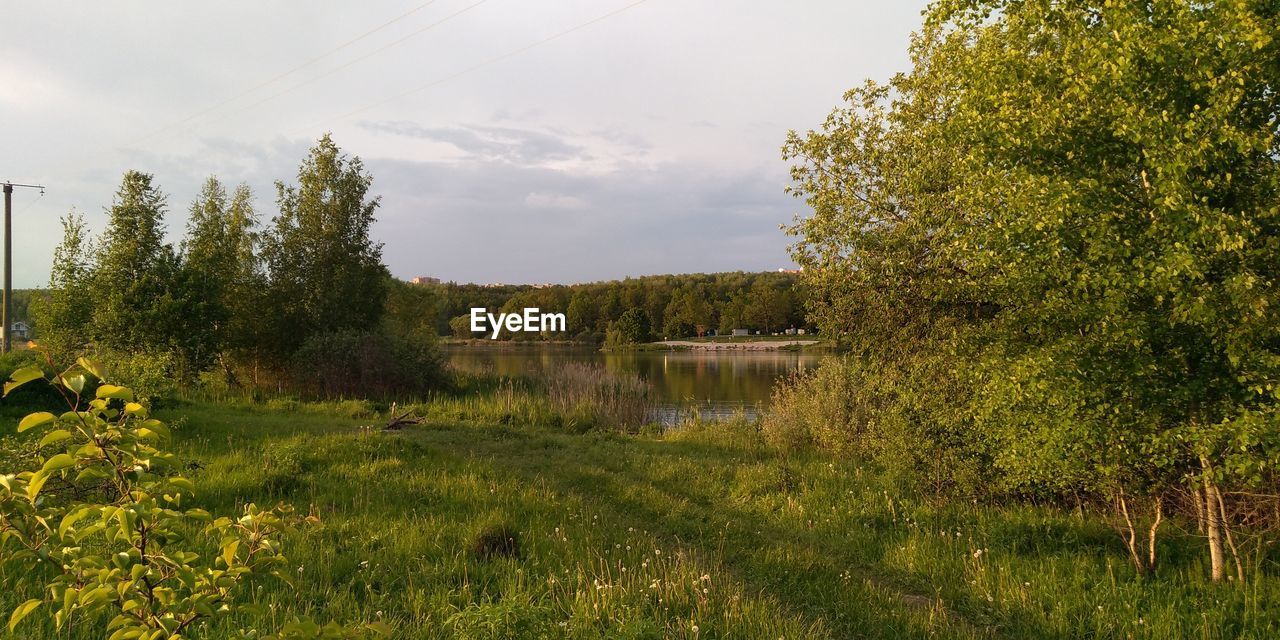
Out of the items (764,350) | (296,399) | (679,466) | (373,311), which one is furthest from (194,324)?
(764,350)

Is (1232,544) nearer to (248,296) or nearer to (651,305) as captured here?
(248,296)

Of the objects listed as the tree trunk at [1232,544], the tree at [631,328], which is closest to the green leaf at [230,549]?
the tree trunk at [1232,544]

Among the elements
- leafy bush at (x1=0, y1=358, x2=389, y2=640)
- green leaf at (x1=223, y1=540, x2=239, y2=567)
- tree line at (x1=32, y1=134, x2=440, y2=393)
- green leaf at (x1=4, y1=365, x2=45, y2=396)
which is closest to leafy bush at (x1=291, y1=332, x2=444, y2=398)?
tree line at (x1=32, y1=134, x2=440, y2=393)

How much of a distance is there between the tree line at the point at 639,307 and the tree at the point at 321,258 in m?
44.7

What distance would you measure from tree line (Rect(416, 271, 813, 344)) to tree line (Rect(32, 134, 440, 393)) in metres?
45.1

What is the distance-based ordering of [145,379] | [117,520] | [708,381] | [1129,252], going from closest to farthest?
[117,520], [1129,252], [145,379], [708,381]

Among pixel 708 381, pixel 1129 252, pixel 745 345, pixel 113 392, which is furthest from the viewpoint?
pixel 745 345

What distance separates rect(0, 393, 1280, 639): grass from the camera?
4816mm

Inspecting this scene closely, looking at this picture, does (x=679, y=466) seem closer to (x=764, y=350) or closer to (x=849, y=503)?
(x=849, y=503)

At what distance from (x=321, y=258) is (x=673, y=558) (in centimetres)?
2427

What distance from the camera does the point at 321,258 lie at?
26359mm

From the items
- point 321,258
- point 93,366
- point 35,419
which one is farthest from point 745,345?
point 35,419

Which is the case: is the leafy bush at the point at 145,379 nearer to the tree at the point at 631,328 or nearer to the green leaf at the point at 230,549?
the green leaf at the point at 230,549

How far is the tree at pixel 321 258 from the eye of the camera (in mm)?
25766
